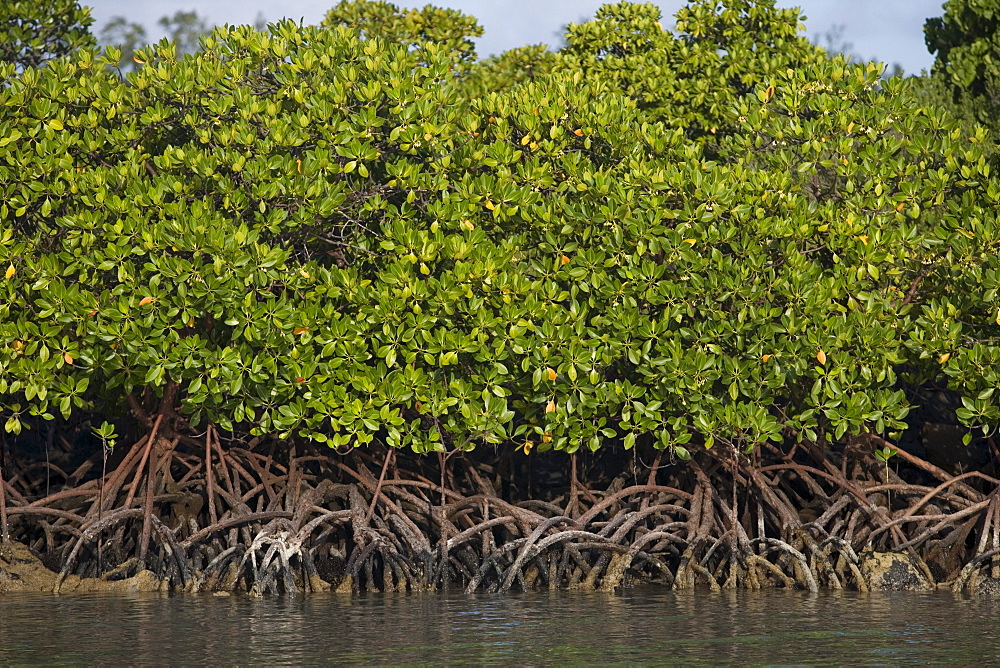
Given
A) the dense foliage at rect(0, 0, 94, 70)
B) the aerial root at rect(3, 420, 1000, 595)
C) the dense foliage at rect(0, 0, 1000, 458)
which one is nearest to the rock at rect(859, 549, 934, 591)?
the aerial root at rect(3, 420, 1000, 595)

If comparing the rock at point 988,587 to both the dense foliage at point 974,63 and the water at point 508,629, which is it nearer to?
the water at point 508,629

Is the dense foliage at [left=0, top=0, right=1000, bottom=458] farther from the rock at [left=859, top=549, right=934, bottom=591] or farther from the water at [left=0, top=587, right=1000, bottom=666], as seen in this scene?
the water at [left=0, top=587, right=1000, bottom=666]

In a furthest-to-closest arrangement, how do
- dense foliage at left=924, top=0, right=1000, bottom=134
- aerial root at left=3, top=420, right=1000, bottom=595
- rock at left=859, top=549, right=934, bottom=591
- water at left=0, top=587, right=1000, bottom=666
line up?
dense foliage at left=924, top=0, right=1000, bottom=134 < aerial root at left=3, top=420, right=1000, bottom=595 < rock at left=859, top=549, right=934, bottom=591 < water at left=0, top=587, right=1000, bottom=666

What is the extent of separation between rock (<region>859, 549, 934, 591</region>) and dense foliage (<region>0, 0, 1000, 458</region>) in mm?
1071

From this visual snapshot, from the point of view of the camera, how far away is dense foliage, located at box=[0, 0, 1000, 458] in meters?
11.2

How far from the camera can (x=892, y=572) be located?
38.1 ft

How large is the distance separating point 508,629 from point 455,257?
321cm

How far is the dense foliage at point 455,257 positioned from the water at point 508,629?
143 cm

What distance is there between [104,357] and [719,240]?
4.93 metres

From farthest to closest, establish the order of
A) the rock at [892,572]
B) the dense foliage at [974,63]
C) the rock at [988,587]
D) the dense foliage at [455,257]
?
the dense foliage at [974,63], the rock at [892,572], the dense foliage at [455,257], the rock at [988,587]

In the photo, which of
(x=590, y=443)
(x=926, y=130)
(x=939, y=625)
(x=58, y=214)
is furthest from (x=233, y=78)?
(x=939, y=625)

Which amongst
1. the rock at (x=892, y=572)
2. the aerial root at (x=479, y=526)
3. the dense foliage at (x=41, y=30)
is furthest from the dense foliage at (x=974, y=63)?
the dense foliage at (x=41, y=30)

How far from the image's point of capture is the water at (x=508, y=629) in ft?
26.5

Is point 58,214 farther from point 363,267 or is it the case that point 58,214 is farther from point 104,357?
point 363,267
